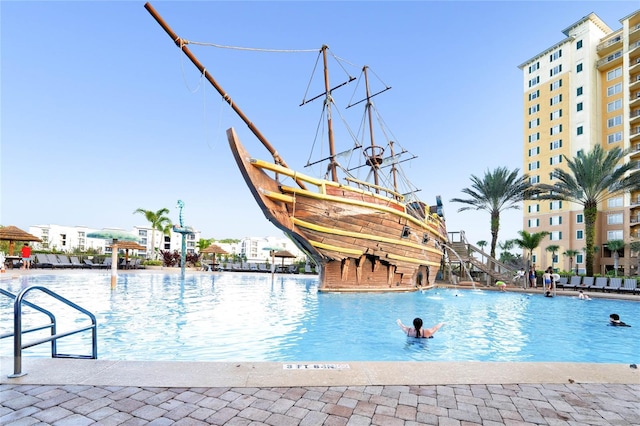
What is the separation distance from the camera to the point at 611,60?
137 feet

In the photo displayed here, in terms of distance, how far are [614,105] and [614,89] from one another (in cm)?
188

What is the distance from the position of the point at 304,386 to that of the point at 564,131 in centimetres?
5175

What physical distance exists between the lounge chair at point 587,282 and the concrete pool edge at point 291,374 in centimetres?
2004

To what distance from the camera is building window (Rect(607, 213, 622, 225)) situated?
39.8 metres

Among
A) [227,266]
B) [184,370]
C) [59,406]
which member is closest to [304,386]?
[184,370]

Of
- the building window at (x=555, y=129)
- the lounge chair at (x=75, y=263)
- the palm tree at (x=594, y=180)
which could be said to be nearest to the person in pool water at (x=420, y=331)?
the palm tree at (x=594, y=180)

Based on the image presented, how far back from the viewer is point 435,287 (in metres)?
23.8

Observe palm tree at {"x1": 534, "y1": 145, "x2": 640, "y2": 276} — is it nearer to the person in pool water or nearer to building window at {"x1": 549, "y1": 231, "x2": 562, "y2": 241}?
building window at {"x1": 549, "y1": 231, "x2": 562, "y2": 241}

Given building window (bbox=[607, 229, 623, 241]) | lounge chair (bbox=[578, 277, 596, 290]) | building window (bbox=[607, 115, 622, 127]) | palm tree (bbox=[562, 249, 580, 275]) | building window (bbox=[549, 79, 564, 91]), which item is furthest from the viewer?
building window (bbox=[549, 79, 564, 91])

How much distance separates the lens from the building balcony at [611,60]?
41.2 meters

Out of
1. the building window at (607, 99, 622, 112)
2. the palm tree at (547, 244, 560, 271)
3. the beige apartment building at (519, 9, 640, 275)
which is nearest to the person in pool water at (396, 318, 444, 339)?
the beige apartment building at (519, 9, 640, 275)

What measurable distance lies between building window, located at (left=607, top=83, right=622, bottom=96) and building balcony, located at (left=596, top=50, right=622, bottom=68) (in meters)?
2.53

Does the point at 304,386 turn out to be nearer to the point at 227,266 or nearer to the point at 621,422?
the point at 621,422

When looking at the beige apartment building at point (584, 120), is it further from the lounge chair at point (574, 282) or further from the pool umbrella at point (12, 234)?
the pool umbrella at point (12, 234)
